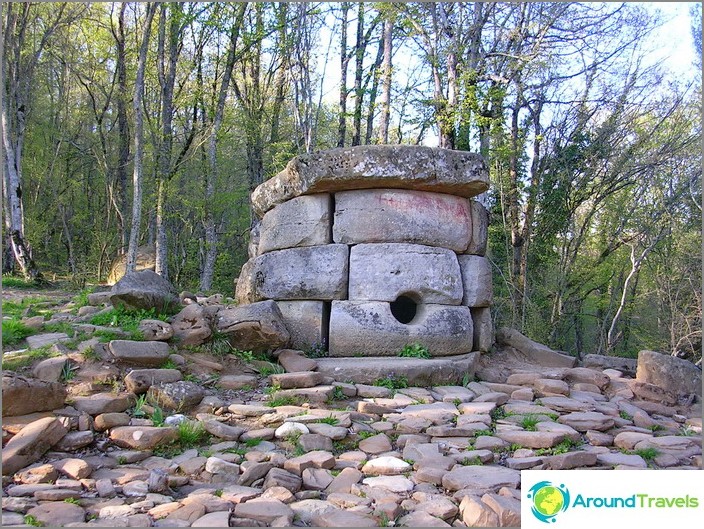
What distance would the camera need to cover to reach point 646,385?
5.81 m

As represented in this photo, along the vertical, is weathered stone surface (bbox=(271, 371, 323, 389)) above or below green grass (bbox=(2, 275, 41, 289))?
below

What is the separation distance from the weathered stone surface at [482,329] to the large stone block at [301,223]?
6.94 feet

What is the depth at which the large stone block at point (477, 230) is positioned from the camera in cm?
698

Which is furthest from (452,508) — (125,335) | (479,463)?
(125,335)

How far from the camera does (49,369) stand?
452 centimetres

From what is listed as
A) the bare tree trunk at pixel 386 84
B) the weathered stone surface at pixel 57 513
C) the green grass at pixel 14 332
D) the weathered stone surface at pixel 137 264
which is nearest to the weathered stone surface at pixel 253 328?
the green grass at pixel 14 332

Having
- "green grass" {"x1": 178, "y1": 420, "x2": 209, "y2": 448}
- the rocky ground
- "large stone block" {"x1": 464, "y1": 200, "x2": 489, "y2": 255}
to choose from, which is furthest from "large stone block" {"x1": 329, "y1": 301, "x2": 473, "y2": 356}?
"green grass" {"x1": 178, "y1": 420, "x2": 209, "y2": 448}

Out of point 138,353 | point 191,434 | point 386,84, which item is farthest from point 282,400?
point 386,84

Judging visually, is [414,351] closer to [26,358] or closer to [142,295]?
[142,295]

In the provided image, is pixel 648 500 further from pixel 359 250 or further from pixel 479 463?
pixel 359 250

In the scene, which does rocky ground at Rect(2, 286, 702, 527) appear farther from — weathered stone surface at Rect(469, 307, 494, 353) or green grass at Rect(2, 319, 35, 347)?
weathered stone surface at Rect(469, 307, 494, 353)

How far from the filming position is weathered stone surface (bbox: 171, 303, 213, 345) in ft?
18.2

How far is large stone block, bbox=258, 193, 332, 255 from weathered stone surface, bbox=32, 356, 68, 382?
3.00 metres

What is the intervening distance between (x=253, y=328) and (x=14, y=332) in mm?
2325
